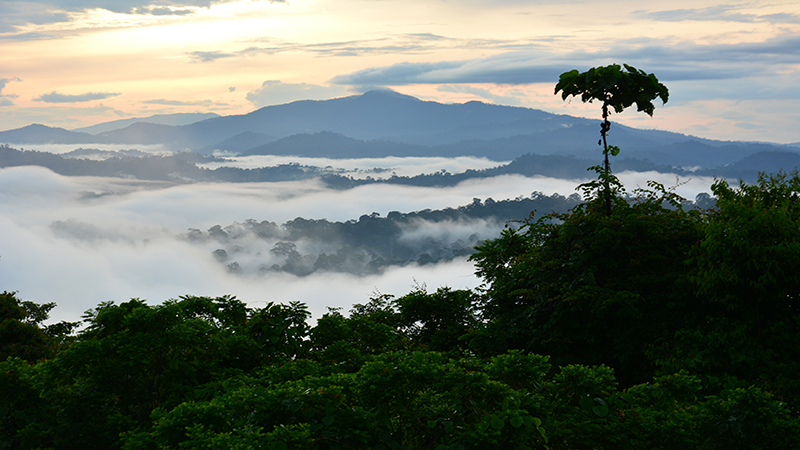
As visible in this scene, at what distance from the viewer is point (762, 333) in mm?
7070

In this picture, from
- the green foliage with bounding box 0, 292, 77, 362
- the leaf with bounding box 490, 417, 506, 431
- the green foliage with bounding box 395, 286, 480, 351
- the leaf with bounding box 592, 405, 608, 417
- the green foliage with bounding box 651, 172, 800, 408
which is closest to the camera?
the leaf with bounding box 490, 417, 506, 431

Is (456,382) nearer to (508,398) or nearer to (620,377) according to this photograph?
(508,398)

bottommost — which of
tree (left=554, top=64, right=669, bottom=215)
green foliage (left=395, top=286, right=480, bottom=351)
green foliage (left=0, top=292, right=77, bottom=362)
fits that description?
green foliage (left=0, top=292, right=77, bottom=362)

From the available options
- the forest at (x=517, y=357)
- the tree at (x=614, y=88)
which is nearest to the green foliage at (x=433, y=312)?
the forest at (x=517, y=357)

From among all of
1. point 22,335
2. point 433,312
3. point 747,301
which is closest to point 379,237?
point 22,335

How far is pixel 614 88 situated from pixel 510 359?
19.3 feet

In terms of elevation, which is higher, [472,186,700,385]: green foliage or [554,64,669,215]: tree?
[554,64,669,215]: tree

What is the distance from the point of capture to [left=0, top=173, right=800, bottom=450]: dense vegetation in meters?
4.65

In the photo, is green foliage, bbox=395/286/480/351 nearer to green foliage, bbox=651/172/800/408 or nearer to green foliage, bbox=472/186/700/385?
green foliage, bbox=472/186/700/385

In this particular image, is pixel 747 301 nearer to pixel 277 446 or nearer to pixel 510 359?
pixel 510 359

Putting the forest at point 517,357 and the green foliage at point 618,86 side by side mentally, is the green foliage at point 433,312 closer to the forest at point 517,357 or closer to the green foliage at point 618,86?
the forest at point 517,357

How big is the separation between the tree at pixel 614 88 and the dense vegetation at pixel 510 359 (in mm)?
1530

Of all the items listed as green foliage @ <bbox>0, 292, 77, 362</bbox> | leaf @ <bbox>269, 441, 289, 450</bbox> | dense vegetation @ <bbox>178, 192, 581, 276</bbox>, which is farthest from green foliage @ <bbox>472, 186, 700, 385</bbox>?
dense vegetation @ <bbox>178, 192, 581, 276</bbox>

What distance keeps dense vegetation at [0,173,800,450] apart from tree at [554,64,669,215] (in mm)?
1530
